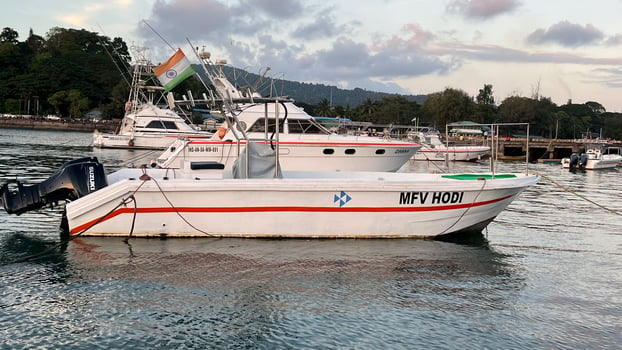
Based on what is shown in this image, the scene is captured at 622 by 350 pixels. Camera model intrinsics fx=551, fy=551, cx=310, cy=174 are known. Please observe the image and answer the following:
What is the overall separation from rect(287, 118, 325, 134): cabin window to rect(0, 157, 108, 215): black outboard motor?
1041cm

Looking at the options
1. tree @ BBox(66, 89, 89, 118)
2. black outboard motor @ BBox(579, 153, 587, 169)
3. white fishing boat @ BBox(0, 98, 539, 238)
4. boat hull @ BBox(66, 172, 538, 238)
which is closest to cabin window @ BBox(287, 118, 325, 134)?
white fishing boat @ BBox(0, 98, 539, 238)

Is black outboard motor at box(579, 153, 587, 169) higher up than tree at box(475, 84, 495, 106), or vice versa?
tree at box(475, 84, 495, 106)

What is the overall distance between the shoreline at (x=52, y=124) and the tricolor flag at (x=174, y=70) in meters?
83.5

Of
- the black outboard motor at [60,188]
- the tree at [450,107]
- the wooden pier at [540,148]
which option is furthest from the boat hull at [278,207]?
the tree at [450,107]

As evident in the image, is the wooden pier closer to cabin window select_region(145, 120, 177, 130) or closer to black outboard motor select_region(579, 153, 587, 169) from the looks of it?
black outboard motor select_region(579, 153, 587, 169)

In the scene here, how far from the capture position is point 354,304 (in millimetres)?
6953

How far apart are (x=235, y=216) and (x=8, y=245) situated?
386 centimetres

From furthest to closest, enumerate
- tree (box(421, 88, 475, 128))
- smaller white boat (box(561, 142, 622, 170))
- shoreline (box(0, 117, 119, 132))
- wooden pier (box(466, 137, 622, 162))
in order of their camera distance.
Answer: tree (box(421, 88, 475, 128)) → shoreline (box(0, 117, 119, 132)) → wooden pier (box(466, 137, 622, 162)) → smaller white boat (box(561, 142, 622, 170))

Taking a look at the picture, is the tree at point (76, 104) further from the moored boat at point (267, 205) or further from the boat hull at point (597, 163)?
the moored boat at point (267, 205)

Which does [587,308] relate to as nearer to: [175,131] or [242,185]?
[242,185]

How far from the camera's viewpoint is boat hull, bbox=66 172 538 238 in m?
9.49

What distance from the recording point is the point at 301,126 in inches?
785

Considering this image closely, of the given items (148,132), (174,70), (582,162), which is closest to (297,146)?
(174,70)

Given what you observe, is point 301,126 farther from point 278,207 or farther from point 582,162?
point 582,162
